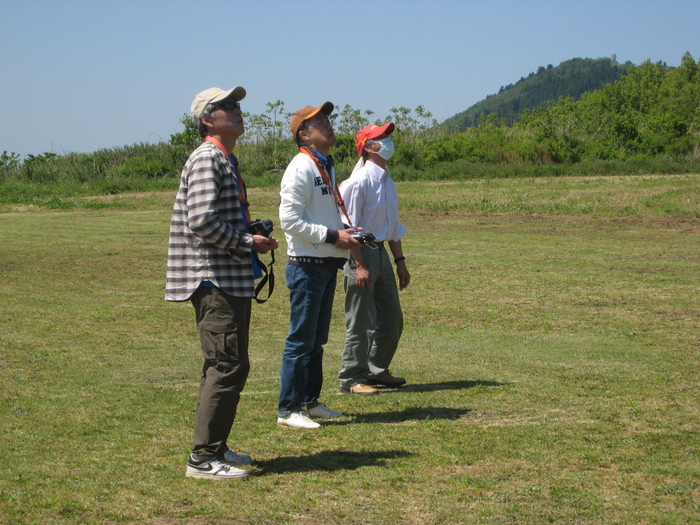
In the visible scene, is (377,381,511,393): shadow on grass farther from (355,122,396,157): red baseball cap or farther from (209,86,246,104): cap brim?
(209,86,246,104): cap brim

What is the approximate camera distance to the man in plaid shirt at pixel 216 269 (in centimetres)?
427

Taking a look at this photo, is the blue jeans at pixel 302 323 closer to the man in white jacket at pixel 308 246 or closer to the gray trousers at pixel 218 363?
the man in white jacket at pixel 308 246

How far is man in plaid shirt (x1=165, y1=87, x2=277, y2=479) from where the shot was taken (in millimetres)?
4266

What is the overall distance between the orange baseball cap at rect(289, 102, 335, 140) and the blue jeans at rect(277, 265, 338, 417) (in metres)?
0.89

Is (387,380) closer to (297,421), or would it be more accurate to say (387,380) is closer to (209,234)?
(297,421)

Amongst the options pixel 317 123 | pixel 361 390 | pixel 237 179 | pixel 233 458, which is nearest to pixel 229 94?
pixel 237 179

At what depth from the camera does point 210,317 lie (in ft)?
14.1

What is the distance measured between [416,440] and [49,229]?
19822mm

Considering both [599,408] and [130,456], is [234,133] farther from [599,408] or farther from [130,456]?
[599,408]

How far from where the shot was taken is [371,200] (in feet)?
21.8

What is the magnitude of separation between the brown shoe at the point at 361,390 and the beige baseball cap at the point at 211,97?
2.89 meters

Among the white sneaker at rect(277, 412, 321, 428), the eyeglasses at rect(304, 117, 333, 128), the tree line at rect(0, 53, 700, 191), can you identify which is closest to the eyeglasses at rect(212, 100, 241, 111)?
the eyeglasses at rect(304, 117, 333, 128)

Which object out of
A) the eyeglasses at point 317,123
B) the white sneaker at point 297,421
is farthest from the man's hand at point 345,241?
the white sneaker at point 297,421

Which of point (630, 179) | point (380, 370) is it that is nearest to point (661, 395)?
point (380, 370)
